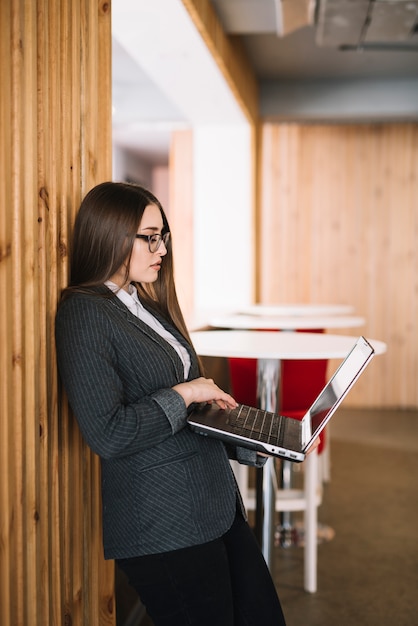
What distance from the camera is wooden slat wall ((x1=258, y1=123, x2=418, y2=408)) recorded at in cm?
633

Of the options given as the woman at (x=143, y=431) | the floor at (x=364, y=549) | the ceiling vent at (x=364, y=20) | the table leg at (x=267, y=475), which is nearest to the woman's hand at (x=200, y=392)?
the woman at (x=143, y=431)

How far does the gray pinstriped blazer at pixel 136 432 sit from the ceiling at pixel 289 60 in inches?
78.2

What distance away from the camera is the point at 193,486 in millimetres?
1440

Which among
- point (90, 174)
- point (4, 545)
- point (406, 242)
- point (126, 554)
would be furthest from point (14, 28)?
point (406, 242)

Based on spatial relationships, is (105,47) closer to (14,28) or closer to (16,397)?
(14,28)

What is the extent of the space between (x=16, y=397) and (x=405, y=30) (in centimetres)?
357

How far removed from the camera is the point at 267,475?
2457 millimetres

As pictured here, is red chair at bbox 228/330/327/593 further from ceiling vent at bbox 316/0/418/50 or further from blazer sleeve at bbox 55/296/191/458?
ceiling vent at bbox 316/0/418/50

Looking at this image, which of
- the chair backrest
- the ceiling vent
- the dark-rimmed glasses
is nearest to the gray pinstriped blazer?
the dark-rimmed glasses

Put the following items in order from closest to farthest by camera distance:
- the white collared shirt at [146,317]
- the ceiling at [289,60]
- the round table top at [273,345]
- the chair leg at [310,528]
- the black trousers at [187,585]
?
the black trousers at [187,585]
the white collared shirt at [146,317]
the round table top at [273,345]
the chair leg at [310,528]
the ceiling at [289,60]

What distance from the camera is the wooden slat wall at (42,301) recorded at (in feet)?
4.17

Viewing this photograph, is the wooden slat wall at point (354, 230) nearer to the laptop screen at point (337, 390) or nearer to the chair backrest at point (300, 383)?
the chair backrest at point (300, 383)

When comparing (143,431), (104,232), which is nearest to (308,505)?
(143,431)

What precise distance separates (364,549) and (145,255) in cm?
217
